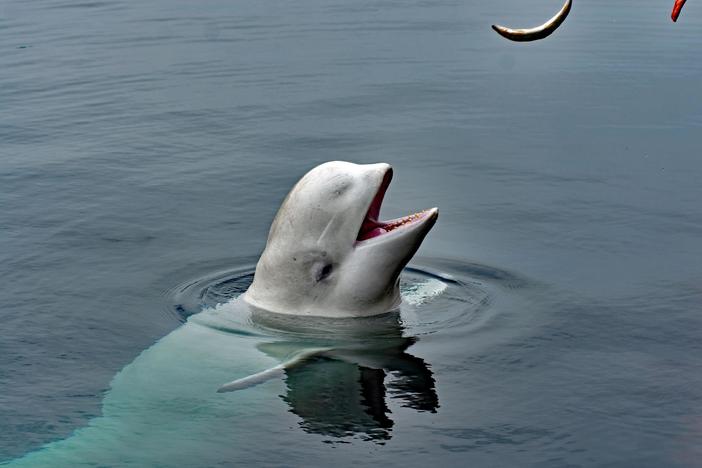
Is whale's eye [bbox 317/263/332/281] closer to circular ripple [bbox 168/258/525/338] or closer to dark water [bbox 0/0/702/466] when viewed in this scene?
circular ripple [bbox 168/258/525/338]

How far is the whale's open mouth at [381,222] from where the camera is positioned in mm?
11570

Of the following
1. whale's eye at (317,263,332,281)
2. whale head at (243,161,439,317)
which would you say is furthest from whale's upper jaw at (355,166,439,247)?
whale's eye at (317,263,332,281)

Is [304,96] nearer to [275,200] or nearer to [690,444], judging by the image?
[275,200]

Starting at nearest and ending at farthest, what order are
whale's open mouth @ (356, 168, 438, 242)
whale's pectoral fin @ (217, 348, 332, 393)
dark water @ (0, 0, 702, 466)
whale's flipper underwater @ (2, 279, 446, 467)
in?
whale's flipper underwater @ (2, 279, 446, 467)
dark water @ (0, 0, 702, 466)
whale's pectoral fin @ (217, 348, 332, 393)
whale's open mouth @ (356, 168, 438, 242)

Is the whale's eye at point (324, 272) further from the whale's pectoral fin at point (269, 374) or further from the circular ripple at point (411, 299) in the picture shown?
the whale's pectoral fin at point (269, 374)

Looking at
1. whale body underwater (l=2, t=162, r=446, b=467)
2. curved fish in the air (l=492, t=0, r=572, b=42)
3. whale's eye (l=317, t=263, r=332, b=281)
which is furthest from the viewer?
whale's eye (l=317, t=263, r=332, b=281)

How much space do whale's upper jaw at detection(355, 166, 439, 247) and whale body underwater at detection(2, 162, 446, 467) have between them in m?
0.01

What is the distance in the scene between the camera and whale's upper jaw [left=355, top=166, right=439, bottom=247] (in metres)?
11.4

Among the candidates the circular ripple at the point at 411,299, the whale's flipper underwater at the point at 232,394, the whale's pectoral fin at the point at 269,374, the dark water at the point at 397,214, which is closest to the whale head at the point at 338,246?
the circular ripple at the point at 411,299

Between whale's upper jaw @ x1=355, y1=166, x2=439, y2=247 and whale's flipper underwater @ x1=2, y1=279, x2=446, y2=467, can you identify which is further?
whale's upper jaw @ x1=355, y1=166, x2=439, y2=247

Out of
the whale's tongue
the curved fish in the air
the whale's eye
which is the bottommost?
the whale's eye

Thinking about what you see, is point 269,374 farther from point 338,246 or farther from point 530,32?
point 530,32

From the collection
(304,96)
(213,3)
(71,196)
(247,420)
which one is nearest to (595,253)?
(247,420)

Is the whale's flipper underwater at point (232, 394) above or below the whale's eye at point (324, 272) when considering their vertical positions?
below
